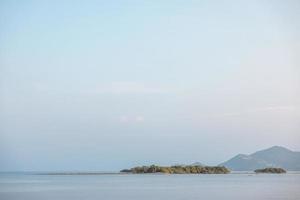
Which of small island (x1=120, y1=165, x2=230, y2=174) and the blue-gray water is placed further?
small island (x1=120, y1=165, x2=230, y2=174)

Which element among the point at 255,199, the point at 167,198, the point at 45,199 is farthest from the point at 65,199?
the point at 255,199

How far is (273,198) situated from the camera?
167 feet

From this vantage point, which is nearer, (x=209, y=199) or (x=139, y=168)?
(x=209, y=199)

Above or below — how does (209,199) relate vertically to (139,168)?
below

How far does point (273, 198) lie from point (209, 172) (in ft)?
437

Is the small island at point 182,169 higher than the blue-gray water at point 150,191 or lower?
higher

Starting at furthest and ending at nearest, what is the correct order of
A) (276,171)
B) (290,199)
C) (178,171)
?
(276,171) → (178,171) → (290,199)

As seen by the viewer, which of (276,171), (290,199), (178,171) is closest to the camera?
(290,199)

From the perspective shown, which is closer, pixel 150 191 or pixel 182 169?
pixel 150 191

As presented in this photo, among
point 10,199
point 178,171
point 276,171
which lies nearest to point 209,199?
point 10,199

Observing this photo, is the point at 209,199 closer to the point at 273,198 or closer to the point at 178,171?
the point at 273,198

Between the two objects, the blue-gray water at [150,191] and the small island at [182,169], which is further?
the small island at [182,169]

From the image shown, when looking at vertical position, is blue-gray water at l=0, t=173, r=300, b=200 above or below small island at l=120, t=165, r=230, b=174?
below

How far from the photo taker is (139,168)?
593 ft
